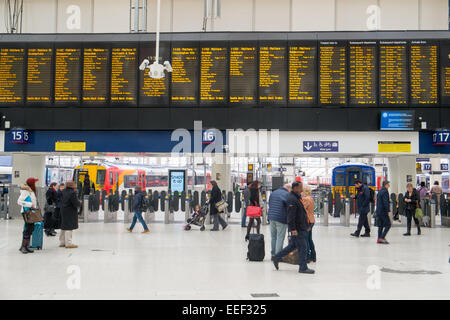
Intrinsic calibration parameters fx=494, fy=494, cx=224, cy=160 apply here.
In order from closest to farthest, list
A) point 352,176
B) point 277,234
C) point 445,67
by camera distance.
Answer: point 277,234 → point 445,67 → point 352,176

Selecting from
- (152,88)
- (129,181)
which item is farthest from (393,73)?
(129,181)

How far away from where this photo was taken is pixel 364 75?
15.0m

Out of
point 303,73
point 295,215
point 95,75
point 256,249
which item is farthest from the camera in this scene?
point 95,75

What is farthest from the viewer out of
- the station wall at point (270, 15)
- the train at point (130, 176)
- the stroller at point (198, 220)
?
the train at point (130, 176)

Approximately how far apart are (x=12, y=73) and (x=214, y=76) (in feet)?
20.9

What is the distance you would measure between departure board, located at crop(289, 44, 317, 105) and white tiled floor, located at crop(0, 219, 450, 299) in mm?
4589

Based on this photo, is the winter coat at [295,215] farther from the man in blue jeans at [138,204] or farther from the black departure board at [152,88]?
the black departure board at [152,88]

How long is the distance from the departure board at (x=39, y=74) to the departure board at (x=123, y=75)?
2024 millimetres

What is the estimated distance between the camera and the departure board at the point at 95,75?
1532 centimetres

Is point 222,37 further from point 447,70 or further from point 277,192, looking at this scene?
point 277,192

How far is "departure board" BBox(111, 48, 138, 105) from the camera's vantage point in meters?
15.3

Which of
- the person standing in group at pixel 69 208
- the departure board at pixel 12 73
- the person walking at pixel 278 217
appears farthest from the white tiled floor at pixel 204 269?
the departure board at pixel 12 73

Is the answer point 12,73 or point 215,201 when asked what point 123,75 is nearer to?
point 12,73
